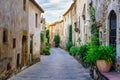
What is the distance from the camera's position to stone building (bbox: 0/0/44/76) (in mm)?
14531

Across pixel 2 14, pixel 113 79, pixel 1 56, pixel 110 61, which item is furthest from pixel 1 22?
pixel 113 79

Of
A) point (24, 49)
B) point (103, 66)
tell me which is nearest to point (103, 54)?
point (103, 66)

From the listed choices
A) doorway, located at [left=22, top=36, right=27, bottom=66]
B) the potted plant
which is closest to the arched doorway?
the potted plant

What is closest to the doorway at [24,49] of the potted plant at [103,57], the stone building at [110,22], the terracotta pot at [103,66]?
the stone building at [110,22]

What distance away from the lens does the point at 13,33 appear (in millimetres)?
17125

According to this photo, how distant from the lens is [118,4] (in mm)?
12773

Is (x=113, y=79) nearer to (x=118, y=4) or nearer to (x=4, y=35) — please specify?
(x=118, y=4)

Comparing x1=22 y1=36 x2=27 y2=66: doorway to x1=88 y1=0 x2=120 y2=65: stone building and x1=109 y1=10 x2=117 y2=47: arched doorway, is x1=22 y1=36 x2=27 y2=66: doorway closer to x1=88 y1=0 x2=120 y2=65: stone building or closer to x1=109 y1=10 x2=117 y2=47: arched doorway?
x1=88 y1=0 x2=120 y2=65: stone building

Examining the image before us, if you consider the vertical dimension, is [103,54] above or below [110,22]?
below

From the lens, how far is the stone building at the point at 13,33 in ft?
47.7

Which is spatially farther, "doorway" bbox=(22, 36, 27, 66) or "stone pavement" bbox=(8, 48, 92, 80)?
"doorway" bbox=(22, 36, 27, 66)

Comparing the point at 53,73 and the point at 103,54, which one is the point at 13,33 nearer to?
the point at 53,73

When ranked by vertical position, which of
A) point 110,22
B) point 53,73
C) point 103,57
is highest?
point 110,22

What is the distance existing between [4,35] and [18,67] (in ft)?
14.0
